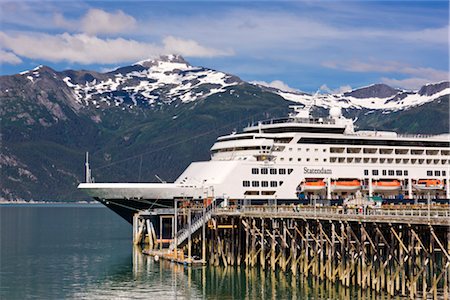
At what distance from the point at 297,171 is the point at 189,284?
35039 millimetres

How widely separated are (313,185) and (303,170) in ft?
7.43

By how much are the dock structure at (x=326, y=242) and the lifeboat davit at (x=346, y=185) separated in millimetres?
16208

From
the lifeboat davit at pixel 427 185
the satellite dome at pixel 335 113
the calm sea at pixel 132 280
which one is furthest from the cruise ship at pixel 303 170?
the calm sea at pixel 132 280

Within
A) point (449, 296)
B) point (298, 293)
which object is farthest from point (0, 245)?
point (449, 296)

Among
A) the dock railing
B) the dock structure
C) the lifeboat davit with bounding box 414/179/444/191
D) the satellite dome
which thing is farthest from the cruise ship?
the dock railing

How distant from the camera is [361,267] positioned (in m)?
60.6

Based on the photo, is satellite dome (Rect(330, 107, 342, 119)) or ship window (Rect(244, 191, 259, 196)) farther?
satellite dome (Rect(330, 107, 342, 119))

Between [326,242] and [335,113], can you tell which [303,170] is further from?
[326,242]

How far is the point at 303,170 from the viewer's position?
331 ft

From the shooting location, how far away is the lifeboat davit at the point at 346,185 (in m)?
102

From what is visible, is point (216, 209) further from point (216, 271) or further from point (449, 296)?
point (449, 296)

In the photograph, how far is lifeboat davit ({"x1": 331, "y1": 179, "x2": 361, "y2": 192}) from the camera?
102188mm

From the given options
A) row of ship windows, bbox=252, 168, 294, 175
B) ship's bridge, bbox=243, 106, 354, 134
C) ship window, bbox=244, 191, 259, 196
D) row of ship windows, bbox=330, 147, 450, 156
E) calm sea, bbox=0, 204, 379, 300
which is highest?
ship's bridge, bbox=243, 106, 354, 134

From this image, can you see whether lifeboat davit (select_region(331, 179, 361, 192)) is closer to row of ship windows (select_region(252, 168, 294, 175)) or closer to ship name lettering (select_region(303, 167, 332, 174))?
ship name lettering (select_region(303, 167, 332, 174))
